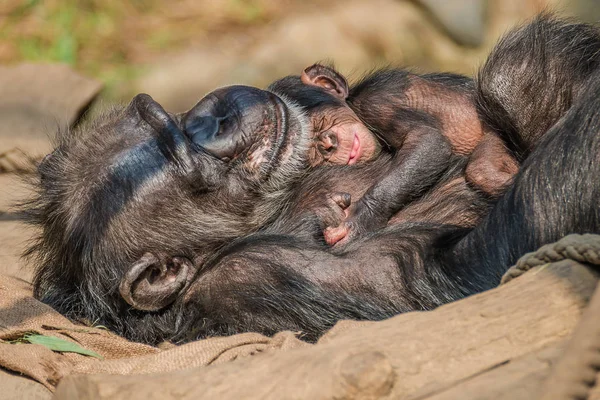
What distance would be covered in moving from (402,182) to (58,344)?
5.38 feet

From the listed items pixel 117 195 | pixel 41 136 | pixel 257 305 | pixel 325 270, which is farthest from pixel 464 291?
pixel 41 136

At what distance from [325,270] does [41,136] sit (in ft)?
13.5

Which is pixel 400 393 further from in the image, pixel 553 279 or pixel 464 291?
pixel 464 291

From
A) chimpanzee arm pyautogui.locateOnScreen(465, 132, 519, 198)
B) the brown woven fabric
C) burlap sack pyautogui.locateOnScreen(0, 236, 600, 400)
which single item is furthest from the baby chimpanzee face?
burlap sack pyautogui.locateOnScreen(0, 236, 600, 400)

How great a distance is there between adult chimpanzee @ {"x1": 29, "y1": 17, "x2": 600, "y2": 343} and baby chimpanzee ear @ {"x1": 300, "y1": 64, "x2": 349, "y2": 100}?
29cm

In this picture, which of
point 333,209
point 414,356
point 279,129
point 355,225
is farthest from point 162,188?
point 414,356

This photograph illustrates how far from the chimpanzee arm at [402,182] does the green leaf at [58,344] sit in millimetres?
1117

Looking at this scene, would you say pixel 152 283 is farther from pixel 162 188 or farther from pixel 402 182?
pixel 402 182

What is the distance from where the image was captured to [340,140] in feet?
14.4

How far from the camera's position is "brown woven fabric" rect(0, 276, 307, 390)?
322 cm

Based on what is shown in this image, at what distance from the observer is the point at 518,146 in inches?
159

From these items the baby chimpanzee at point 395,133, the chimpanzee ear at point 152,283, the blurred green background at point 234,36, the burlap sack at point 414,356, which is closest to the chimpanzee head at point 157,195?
the chimpanzee ear at point 152,283

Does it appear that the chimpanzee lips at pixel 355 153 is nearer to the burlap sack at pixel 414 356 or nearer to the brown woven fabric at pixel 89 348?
the brown woven fabric at pixel 89 348

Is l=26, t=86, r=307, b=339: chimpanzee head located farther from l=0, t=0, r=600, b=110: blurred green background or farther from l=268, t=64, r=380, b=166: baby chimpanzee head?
l=0, t=0, r=600, b=110: blurred green background
